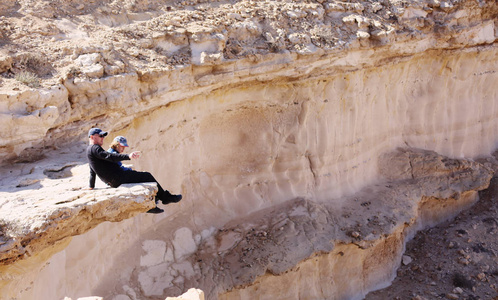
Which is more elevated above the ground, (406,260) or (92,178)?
(92,178)

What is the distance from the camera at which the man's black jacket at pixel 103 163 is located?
437 cm

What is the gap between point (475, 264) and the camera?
8.48m

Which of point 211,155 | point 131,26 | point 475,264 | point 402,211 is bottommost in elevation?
point 475,264

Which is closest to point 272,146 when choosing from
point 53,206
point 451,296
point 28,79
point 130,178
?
point 130,178

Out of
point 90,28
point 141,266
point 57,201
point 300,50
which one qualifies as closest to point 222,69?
point 300,50

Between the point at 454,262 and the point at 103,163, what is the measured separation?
6766 mm

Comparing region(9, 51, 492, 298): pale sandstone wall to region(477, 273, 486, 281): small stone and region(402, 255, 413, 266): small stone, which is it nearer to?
region(402, 255, 413, 266): small stone

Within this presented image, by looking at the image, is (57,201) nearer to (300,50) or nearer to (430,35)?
(300,50)

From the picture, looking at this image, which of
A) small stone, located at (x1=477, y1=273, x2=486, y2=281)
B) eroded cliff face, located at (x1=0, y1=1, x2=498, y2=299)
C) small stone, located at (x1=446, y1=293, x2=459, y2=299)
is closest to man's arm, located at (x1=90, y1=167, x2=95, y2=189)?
eroded cliff face, located at (x1=0, y1=1, x2=498, y2=299)

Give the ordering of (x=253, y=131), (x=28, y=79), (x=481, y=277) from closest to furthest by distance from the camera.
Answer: (x=28, y=79) → (x=253, y=131) → (x=481, y=277)

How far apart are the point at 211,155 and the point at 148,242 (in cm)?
167

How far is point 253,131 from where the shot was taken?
7.80 meters

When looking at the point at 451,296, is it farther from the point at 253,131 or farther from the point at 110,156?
the point at 110,156

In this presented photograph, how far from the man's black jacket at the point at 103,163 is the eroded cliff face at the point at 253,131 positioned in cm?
15
